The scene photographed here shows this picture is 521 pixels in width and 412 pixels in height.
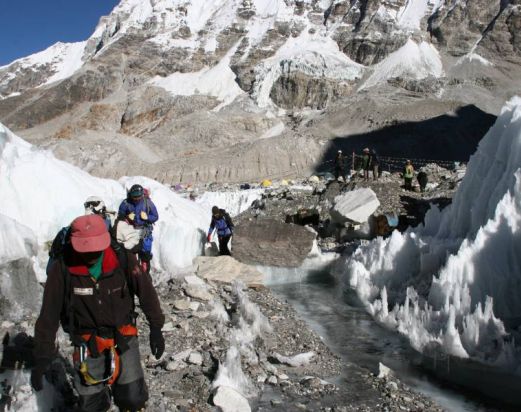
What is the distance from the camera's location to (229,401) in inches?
175

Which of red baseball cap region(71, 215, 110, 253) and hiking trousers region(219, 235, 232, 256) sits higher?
red baseball cap region(71, 215, 110, 253)

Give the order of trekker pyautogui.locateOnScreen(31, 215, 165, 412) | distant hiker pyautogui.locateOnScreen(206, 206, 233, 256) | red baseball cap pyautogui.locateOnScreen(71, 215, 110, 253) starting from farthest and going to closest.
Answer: distant hiker pyautogui.locateOnScreen(206, 206, 233, 256) → trekker pyautogui.locateOnScreen(31, 215, 165, 412) → red baseball cap pyautogui.locateOnScreen(71, 215, 110, 253)

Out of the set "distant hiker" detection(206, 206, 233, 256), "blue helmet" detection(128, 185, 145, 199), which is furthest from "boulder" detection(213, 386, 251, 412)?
"distant hiker" detection(206, 206, 233, 256)

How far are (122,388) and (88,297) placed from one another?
2.18 ft

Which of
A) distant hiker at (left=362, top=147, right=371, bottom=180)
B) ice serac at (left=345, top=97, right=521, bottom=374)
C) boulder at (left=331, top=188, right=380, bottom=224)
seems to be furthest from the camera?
distant hiker at (left=362, top=147, right=371, bottom=180)

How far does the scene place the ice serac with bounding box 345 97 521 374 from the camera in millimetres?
6398

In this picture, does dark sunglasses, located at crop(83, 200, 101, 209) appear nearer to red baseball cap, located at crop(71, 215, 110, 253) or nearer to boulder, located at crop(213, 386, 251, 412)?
boulder, located at crop(213, 386, 251, 412)

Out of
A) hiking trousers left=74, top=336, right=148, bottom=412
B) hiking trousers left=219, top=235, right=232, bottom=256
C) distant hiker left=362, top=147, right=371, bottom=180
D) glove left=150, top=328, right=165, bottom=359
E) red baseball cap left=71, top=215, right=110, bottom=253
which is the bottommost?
hiking trousers left=219, top=235, right=232, bottom=256

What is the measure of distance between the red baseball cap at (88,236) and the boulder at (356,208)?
12172mm

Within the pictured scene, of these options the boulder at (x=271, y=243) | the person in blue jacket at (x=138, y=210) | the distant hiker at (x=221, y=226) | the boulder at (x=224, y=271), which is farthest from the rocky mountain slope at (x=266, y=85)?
the person in blue jacket at (x=138, y=210)

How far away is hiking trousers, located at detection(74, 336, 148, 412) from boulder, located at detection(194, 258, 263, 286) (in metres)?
5.58

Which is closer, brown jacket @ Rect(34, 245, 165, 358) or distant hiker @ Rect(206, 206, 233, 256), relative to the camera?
brown jacket @ Rect(34, 245, 165, 358)

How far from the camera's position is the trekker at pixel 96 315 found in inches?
112

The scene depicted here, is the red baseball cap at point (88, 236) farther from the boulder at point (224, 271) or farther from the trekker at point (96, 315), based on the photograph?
the boulder at point (224, 271)
